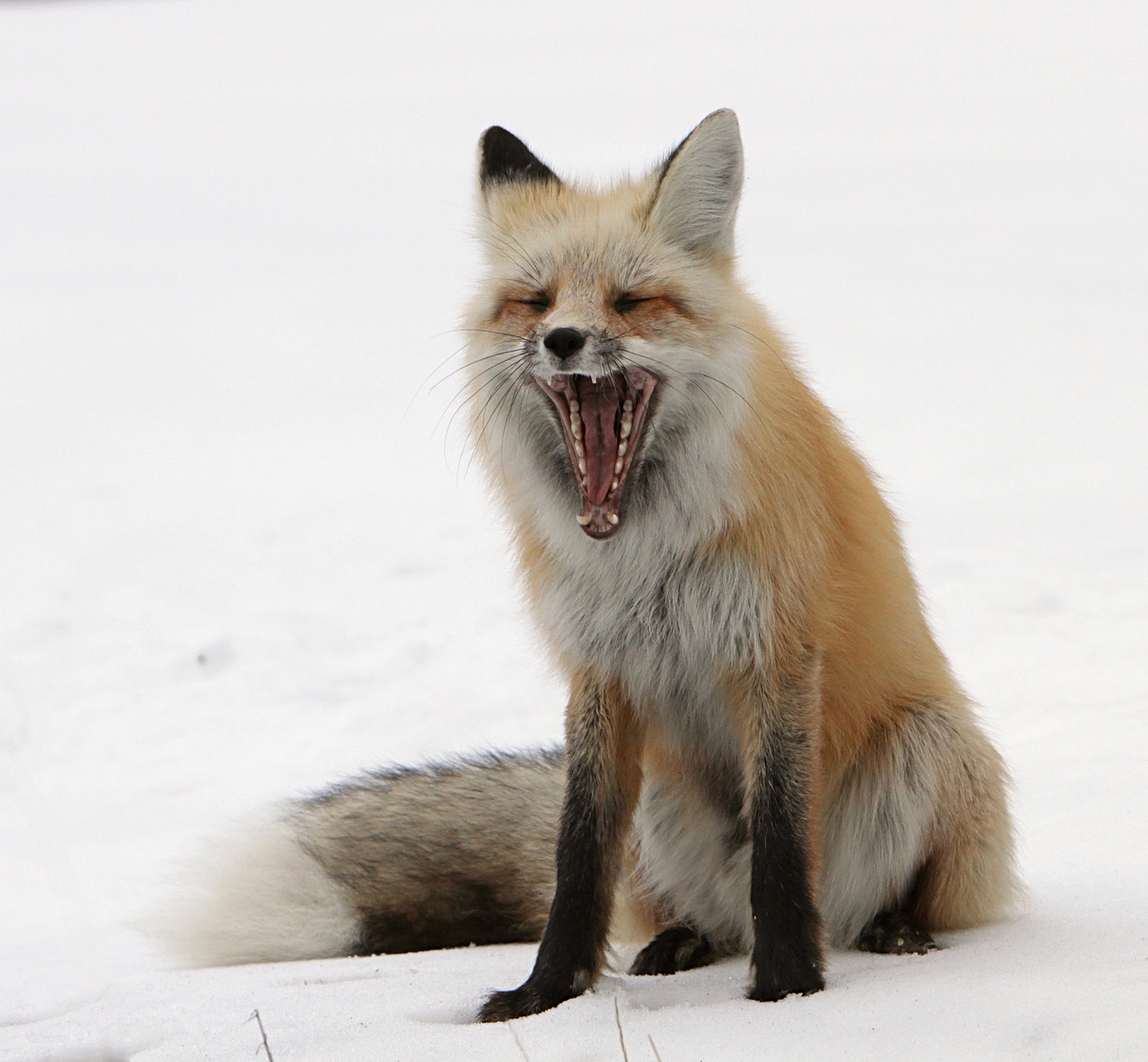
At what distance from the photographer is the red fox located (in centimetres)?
316

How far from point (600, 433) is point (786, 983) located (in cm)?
133

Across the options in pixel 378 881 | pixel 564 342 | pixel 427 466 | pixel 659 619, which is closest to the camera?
pixel 564 342

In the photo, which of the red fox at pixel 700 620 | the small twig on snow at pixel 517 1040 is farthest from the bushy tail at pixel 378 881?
the small twig on snow at pixel 517 1040

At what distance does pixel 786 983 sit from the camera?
302cm

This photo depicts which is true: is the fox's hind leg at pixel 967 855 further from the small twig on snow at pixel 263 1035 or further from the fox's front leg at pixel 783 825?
the small twig on snow at pixel 263 1035

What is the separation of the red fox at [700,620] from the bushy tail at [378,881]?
22 millimetres

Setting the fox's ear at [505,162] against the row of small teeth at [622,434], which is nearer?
the row of small teeth at [622,434]

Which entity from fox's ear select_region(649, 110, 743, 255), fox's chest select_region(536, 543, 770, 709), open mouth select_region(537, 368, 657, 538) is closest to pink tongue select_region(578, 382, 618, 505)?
open mouth select_region(537, 368, 657, 538)

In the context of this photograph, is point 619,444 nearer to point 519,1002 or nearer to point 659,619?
point 659,619

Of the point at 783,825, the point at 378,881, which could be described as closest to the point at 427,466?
the point at 378,881

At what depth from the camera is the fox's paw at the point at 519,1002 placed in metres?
3.05

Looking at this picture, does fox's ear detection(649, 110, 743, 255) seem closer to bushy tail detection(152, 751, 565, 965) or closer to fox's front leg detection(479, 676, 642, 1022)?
fox's front leg detection(479, 676, 642, 1022)

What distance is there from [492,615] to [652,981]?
333 centimetres

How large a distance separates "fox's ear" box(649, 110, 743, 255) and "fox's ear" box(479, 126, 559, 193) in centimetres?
43
